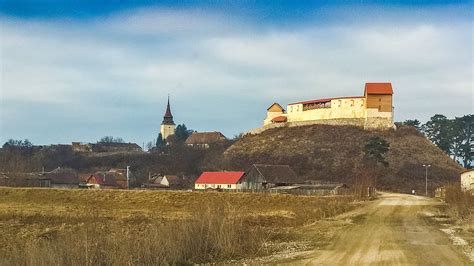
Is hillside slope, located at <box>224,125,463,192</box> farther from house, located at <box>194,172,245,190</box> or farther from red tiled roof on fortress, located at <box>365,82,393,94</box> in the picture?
house, located at <box>194,172,245,190</box>

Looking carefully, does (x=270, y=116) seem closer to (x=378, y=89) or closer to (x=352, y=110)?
(x=352, y=110)

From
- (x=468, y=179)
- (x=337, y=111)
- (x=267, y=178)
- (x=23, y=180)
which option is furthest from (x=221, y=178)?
(x=337, y=111)

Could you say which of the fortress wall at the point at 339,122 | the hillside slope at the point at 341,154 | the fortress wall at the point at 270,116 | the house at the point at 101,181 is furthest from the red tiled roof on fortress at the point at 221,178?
the fortress wall at the point at 270,116

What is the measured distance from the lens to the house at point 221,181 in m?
86.6

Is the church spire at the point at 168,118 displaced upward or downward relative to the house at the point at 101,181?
upward

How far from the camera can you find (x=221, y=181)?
293ft

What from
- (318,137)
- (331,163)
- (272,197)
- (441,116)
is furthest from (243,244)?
(441,116)

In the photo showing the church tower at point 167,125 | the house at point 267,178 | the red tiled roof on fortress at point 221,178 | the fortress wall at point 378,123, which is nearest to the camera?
the house at point 267,178

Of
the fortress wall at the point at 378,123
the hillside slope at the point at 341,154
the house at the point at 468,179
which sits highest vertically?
the fortress wall at the point at 378,123

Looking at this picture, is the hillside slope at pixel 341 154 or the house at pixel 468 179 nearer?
the house at pixel 468 179

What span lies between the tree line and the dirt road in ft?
317

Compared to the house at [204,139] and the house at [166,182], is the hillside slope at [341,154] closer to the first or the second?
the house at [166,182]

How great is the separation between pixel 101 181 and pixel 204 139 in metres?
63.5

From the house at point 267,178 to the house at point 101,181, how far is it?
32.3 meters
